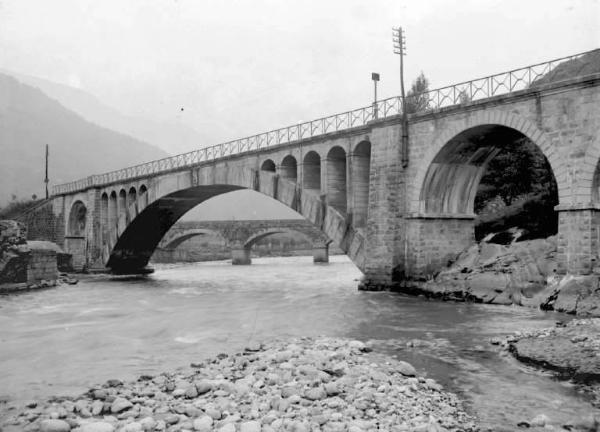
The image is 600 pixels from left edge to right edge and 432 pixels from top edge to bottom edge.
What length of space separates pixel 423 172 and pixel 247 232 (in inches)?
1767

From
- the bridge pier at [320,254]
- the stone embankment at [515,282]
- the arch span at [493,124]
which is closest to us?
the stone embankment at [515,282]

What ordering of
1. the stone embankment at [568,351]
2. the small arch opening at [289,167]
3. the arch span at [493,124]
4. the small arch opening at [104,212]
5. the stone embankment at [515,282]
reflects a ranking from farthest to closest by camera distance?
the small arch opening at [104,212], the small arch opening at [289,167], the arch span at [493,124], the stone embankment at [515,282], the stone embankment at [568,351]

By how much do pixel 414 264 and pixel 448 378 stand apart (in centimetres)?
1439

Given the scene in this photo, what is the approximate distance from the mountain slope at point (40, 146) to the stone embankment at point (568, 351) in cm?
14482

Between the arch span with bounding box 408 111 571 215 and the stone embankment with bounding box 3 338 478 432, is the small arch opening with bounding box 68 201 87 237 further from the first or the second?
the stone embankment with bounding box 3 338 478 432

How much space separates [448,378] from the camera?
457 inches

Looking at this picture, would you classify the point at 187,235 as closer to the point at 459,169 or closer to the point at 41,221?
the point at 41,221

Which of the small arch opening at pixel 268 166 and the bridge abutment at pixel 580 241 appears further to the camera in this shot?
the small arch opening at pixel 268 166

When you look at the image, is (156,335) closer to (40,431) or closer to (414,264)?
(40,431)

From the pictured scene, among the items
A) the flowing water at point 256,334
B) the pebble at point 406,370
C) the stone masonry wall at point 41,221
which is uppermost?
the stone masonry wall at point 41,221

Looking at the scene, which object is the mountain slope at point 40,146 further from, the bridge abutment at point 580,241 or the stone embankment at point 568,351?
the stone embankment at point 568,351

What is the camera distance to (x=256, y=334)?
1823 cm

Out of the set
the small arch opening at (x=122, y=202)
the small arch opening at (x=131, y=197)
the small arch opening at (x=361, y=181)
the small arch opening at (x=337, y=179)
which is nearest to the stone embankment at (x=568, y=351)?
the small arch opening at (x=361, y=181)

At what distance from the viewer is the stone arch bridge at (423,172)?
19453mm
